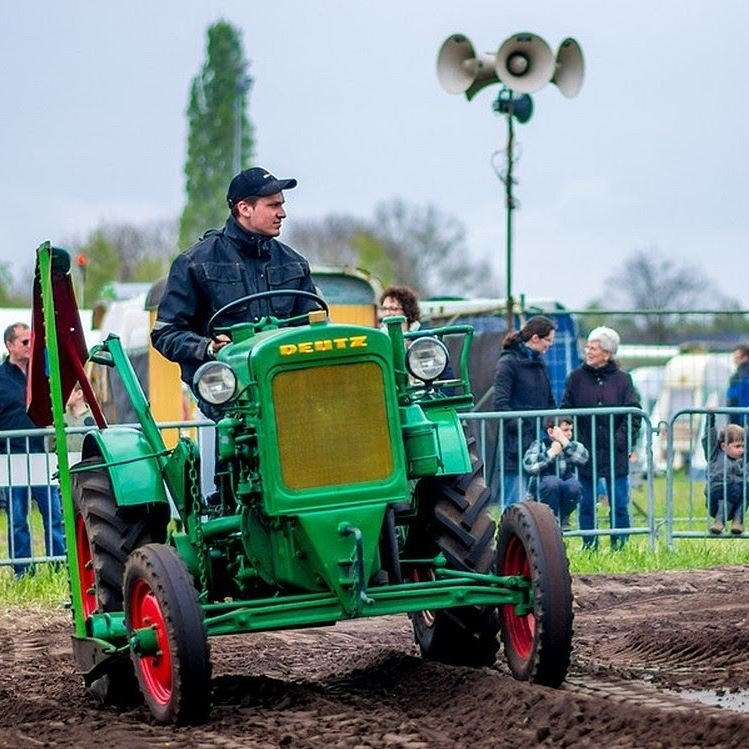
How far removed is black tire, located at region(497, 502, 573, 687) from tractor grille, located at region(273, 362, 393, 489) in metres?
0.62

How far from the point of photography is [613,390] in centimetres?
1272

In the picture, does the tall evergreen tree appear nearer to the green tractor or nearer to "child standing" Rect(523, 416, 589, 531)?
"child standing" Rect(523, 416, 589, 531)

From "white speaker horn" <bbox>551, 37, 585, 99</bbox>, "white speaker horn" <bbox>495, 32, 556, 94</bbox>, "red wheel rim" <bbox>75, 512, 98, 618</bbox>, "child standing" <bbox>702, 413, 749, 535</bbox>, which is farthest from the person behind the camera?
"white speaker horn" <bbox>551, 37, 585, 99</bbox>

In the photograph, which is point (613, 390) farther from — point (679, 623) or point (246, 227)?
point (246, 227)

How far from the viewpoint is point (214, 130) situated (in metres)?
76.4

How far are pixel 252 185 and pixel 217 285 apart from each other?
433mm

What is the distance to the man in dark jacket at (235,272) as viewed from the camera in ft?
23.0

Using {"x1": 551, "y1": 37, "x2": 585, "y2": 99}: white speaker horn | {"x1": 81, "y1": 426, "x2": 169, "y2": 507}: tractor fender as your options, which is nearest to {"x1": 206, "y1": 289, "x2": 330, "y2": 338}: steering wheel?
{"x1": 81, "y1": 426, "x2": 169, "y2": 507}: tractor fender

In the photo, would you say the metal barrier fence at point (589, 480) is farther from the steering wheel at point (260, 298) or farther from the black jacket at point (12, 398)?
the steering wheel at point (260, 298)

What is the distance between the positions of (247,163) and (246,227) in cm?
6859

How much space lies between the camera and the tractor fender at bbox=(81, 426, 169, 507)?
6742mm

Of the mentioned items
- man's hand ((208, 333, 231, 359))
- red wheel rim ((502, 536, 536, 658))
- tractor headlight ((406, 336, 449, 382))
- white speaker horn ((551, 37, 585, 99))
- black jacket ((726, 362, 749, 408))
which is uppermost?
white speaker horn ((551, 37, 585, 99))

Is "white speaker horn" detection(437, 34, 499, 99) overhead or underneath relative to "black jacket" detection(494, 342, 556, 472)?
overhead

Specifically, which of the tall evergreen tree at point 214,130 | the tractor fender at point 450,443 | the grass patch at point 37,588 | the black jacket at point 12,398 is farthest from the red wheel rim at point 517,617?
the tall evergreen tree at point 214,130
